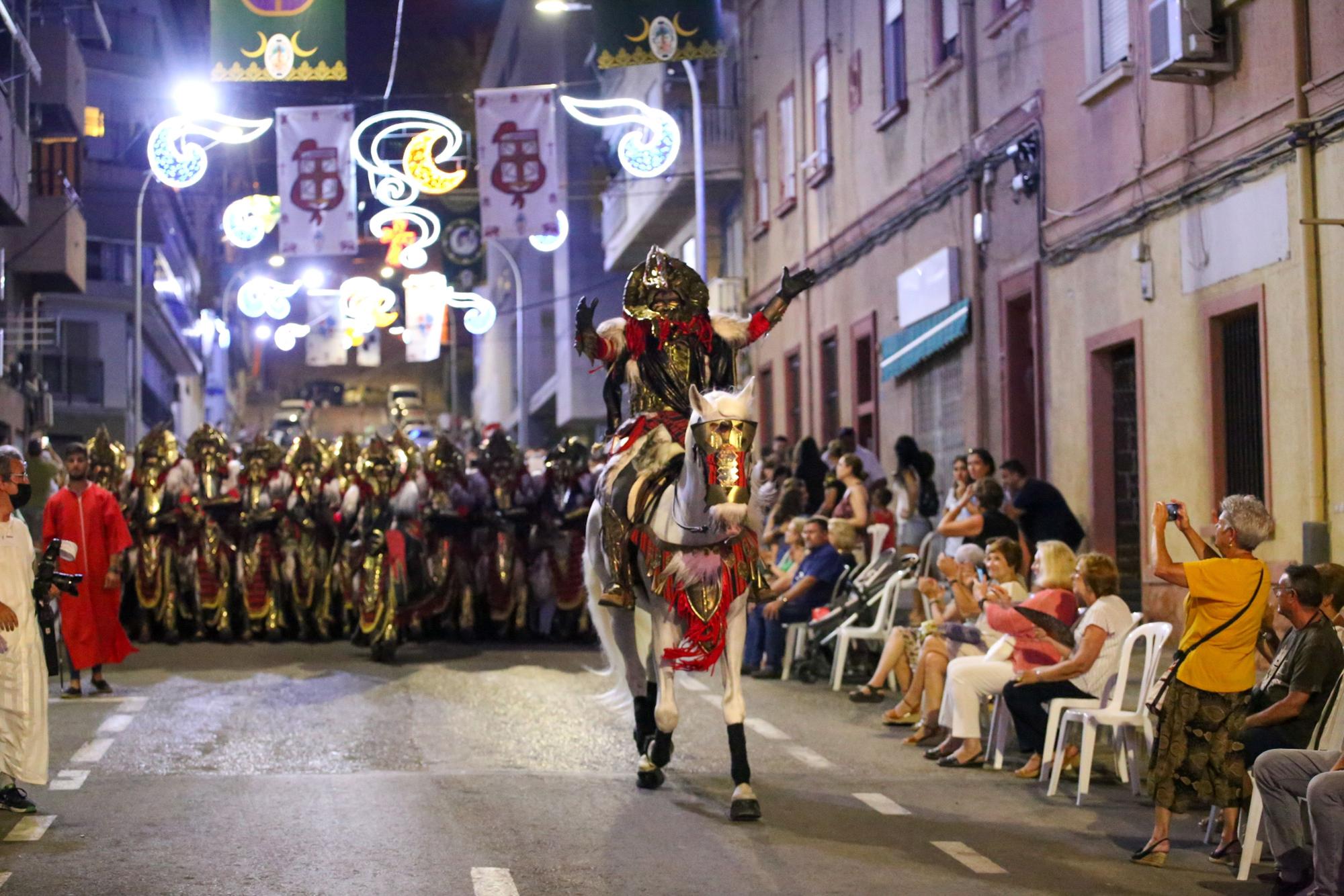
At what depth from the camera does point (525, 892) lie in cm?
732

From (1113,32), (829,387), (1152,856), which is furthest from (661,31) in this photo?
(1152,856)

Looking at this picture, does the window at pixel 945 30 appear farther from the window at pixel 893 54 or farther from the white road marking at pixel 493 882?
the white road marking at pixel 493 882

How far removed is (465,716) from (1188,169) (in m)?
7.43

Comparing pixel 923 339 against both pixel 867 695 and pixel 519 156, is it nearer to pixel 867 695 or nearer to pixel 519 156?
pixel 519 156

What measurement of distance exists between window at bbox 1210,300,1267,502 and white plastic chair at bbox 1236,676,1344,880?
6644 mm

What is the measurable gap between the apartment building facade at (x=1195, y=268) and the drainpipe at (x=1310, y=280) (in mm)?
14

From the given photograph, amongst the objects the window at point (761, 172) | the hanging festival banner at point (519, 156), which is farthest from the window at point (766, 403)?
the hanging festival banner at point (519, 156)

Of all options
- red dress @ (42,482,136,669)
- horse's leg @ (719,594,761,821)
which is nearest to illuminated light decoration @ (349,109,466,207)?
red dress @ (42,482,136,669)

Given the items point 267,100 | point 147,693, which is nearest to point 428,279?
point 147,693

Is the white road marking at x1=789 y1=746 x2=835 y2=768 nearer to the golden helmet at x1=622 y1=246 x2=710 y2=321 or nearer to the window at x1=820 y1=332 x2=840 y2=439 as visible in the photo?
the golden helmet at x1=622 y1=246 x2=710 y2=321

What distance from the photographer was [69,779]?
10273 millimetres

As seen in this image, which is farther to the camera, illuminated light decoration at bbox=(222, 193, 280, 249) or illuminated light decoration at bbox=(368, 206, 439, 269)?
illuminated light decoration at bbox=(368, 206, 439, 269)

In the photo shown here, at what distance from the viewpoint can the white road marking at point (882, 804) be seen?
9.59m

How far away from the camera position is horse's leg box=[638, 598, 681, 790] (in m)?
9.78
